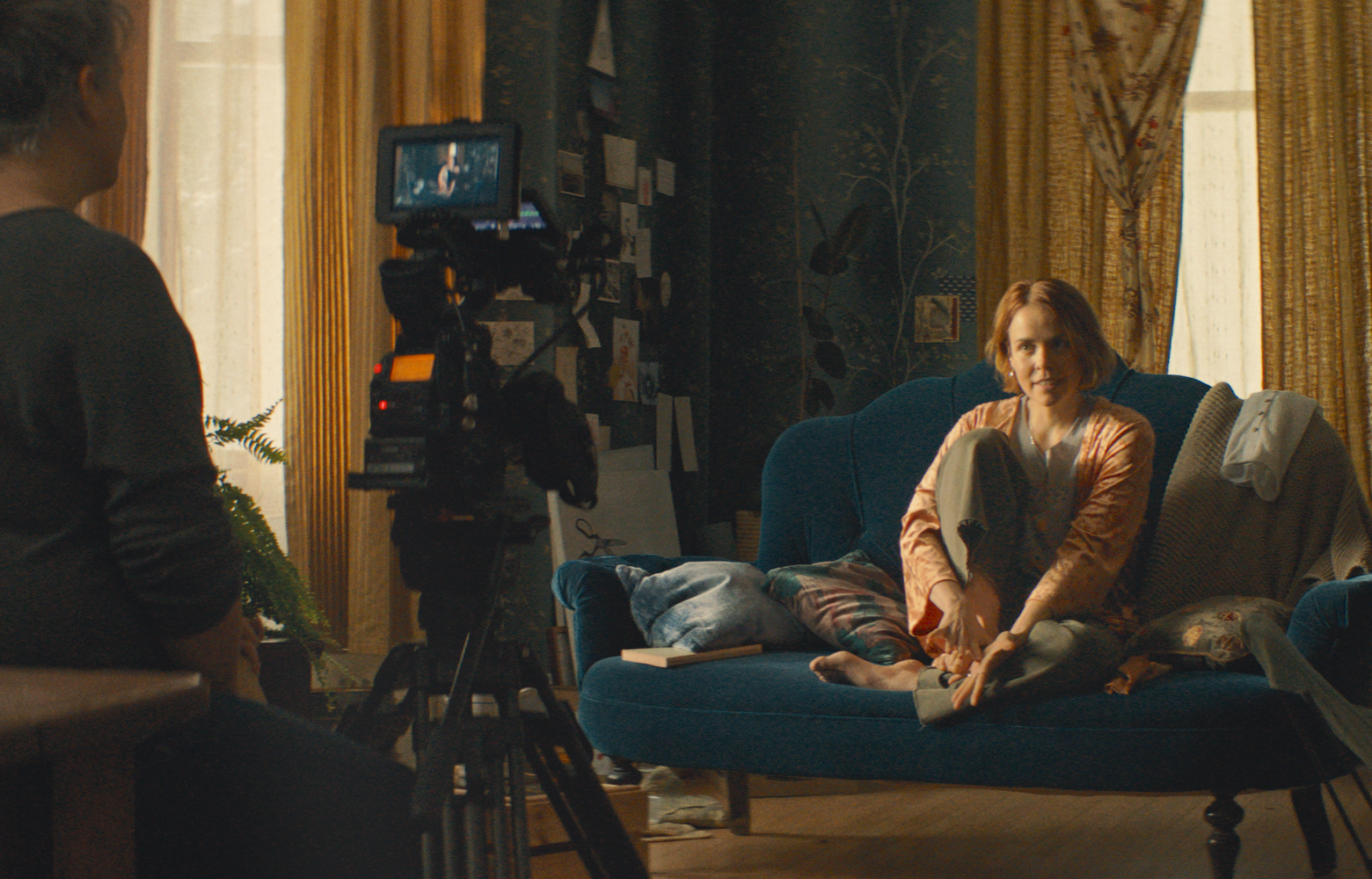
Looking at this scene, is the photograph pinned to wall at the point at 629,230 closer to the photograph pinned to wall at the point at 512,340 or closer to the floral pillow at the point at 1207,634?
the photograph pinned to wall at the point at 512,340

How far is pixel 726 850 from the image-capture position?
7.23 ft

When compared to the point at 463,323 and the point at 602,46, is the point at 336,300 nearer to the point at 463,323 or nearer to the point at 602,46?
the point at 602,46

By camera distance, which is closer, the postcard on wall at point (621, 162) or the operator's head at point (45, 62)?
the operator's head at point (45, 62)

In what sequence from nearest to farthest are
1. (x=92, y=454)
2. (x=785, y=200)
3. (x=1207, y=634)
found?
(x=92, y=454), (x=1207, y=634), (x=785, y=200)

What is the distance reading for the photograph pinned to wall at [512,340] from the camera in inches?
120

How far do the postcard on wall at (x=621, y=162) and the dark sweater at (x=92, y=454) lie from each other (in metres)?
2.60

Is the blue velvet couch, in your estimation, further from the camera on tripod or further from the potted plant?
the camera on tripod

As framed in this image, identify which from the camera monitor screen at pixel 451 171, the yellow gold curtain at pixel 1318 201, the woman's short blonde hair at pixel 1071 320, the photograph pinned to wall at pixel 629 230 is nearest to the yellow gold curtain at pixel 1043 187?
the yellow gold curtain at pixel 1318 201

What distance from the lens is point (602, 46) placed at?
331 cm

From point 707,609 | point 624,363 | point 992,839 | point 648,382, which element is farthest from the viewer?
point 648,382

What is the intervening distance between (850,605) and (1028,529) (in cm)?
36

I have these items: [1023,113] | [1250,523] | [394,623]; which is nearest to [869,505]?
[1250,523]

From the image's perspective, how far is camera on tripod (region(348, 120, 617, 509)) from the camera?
4.19 ft

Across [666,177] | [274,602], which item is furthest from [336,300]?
[666,177]
